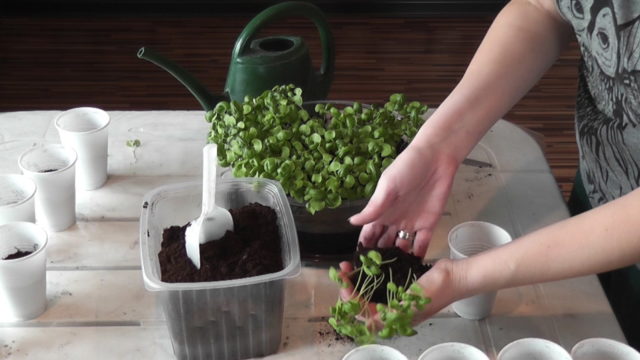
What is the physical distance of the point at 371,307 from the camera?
96 cm

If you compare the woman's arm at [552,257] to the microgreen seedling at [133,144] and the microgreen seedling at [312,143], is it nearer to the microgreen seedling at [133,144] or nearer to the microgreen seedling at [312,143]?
the microgreen seedling at [312,143]

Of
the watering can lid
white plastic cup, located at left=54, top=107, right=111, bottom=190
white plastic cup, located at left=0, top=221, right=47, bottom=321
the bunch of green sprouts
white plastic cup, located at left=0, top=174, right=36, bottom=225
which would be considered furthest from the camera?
the watering can lid

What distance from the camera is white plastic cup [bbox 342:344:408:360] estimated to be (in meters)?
0.90

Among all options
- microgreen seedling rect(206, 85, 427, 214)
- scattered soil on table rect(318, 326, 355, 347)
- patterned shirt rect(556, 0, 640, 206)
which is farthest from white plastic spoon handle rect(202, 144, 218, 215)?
patterned shirt rect(556, 0, 640, 206)

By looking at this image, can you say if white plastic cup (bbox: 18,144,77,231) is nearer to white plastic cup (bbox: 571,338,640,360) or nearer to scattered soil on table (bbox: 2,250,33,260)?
scattered soil on table (bbox: 2,250,33,260)

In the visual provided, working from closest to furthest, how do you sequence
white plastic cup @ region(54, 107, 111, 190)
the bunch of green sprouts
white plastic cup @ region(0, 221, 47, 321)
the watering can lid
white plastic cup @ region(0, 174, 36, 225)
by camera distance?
1. the bunch of green sprouts
2. white plastic cup @ region(0, 221, 47, 321)
3. white plastic cup @ region(0, 174, 36, 225)
4. white plastic cup @ region(54, 107, 111, 190)
5. the watering can lid

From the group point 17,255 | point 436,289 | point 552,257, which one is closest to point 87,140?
point 17,255

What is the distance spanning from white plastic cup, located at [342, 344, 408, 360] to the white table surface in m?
0.09

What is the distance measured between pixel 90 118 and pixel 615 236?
33.9 inches

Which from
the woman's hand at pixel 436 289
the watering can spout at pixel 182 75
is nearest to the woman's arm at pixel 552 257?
the woman's hand at pixel 436 289

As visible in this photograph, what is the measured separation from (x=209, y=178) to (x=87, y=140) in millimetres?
370

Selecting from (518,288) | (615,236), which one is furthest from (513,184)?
(615,236)

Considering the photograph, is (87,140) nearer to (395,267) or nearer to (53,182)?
(53,182)

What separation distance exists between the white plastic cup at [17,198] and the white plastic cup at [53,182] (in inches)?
0.6
